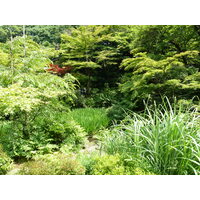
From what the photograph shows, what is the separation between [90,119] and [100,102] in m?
0.76

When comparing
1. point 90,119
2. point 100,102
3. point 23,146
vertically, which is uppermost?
point 100,102

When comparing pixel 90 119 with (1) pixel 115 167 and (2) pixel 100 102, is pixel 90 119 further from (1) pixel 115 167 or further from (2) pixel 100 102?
(1) pixel 115 167

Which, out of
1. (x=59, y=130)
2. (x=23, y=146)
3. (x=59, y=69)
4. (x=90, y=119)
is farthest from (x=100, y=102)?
(x=23, y=146)

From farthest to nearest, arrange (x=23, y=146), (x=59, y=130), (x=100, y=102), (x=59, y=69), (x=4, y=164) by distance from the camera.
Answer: (x=59, y=69)
(x=100, y=102)
(x=59, y=130)
(x=23, y=146)
(x=4, y=164)

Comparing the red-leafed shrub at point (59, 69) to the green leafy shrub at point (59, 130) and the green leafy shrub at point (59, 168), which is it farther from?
the green leafy shrub at point (59, 168)

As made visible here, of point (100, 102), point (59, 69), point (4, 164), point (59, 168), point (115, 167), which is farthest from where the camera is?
point (59, 69)

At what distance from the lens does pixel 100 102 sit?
4.23 meters

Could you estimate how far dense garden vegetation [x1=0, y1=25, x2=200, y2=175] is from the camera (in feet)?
5.59

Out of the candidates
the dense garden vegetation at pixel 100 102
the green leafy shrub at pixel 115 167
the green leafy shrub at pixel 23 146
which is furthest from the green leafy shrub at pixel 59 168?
the green leafy shrub at pixel 23 146

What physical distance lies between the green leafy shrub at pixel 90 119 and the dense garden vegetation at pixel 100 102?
0.06 ft

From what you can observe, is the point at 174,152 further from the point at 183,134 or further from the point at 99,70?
the point at 99,70

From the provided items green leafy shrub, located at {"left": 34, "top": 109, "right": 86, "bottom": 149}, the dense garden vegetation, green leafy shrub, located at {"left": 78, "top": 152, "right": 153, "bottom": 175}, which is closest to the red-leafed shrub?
the dense garden vegetation
